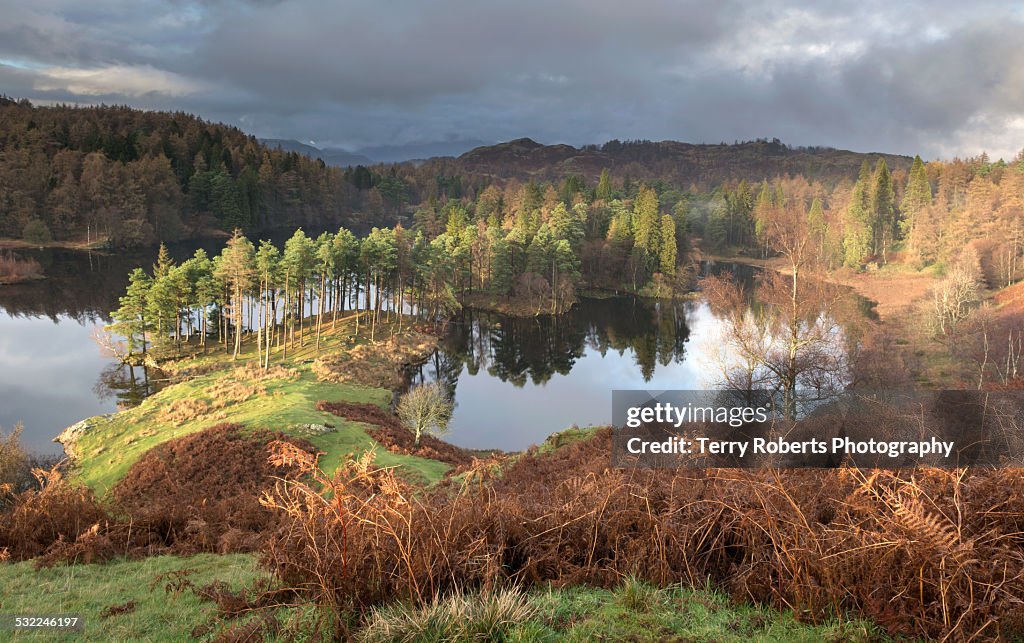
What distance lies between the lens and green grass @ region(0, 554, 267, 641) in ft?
15.8

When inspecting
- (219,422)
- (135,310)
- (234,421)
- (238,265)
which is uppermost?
(238,265)

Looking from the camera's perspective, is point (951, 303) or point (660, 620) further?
point (951, 303)

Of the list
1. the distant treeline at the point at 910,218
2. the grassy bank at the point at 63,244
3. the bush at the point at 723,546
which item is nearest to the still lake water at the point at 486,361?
the grassy bank at the point at 63,244

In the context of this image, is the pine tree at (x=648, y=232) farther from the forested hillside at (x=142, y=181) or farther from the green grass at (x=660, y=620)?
the green grass at (x=660, y=620)

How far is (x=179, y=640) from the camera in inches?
175

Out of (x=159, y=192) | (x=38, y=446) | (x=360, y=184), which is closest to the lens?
(x=38, y=446)

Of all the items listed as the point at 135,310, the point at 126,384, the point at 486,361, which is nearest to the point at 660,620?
the point at 126,384

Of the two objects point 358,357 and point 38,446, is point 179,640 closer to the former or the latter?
point 38,446

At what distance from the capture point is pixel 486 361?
156 feet

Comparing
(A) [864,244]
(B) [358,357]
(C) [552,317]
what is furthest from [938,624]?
(A) [864,244]

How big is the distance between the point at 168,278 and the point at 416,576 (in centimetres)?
4193

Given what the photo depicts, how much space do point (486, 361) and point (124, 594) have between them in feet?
137

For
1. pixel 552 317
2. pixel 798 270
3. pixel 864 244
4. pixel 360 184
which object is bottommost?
pixel 552 317

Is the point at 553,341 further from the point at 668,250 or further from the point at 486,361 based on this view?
the point at 668,250
